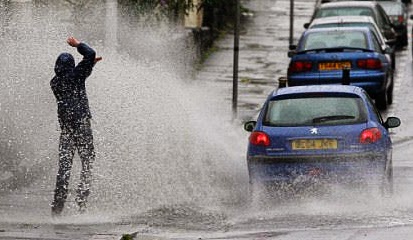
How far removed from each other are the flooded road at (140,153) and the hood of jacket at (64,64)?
5.00ft

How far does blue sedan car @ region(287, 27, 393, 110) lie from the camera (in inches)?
938

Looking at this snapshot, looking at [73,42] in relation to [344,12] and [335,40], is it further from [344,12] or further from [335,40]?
[344,12]

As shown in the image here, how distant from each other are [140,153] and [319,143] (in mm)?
3231

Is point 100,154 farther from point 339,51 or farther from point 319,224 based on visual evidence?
point 339,51

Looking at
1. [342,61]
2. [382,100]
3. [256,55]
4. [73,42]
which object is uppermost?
[73,42]

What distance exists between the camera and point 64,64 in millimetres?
14820

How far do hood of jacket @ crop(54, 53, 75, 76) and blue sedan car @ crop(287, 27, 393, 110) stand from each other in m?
9.54

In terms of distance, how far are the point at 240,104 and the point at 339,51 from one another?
2370 mm

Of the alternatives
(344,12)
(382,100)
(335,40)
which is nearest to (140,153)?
(335,40)

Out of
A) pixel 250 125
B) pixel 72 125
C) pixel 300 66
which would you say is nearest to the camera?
pixel 72 125

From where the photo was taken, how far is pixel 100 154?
1700 centimetres

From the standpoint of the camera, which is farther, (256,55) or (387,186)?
(256,55)

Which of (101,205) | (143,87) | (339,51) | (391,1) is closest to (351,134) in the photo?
(101,205)

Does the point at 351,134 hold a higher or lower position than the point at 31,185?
higher
